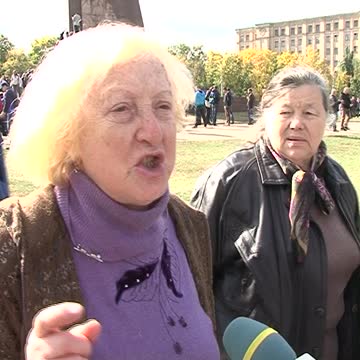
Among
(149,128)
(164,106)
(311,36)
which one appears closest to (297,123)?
(164,106)

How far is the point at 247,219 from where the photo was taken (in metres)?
2.85

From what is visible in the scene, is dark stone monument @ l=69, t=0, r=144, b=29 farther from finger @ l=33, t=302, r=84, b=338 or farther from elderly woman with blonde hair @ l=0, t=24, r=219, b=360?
finger @ l=33, t=302, r=84, b=338

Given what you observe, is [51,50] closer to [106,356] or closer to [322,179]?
[106,356]

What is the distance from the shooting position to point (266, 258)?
108 inches

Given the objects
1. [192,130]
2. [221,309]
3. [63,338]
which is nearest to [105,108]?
[63,338]

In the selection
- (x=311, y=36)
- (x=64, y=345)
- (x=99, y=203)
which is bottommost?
(x=64, y=345)

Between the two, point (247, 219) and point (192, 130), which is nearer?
point (247, 219)

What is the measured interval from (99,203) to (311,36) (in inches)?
6034

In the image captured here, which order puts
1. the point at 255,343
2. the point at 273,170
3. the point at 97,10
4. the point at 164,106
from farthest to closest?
1. the point at 97,10
2. the point at 273,170
3. the point at 164,106
4. the point at 255,343

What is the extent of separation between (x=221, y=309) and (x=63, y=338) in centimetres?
188

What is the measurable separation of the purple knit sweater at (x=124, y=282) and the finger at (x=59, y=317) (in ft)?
1.68

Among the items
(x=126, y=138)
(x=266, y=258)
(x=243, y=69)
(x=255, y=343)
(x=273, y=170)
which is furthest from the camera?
(x=243, y=69)

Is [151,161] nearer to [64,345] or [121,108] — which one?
[121,108]

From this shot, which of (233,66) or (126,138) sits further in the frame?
(233,66)
